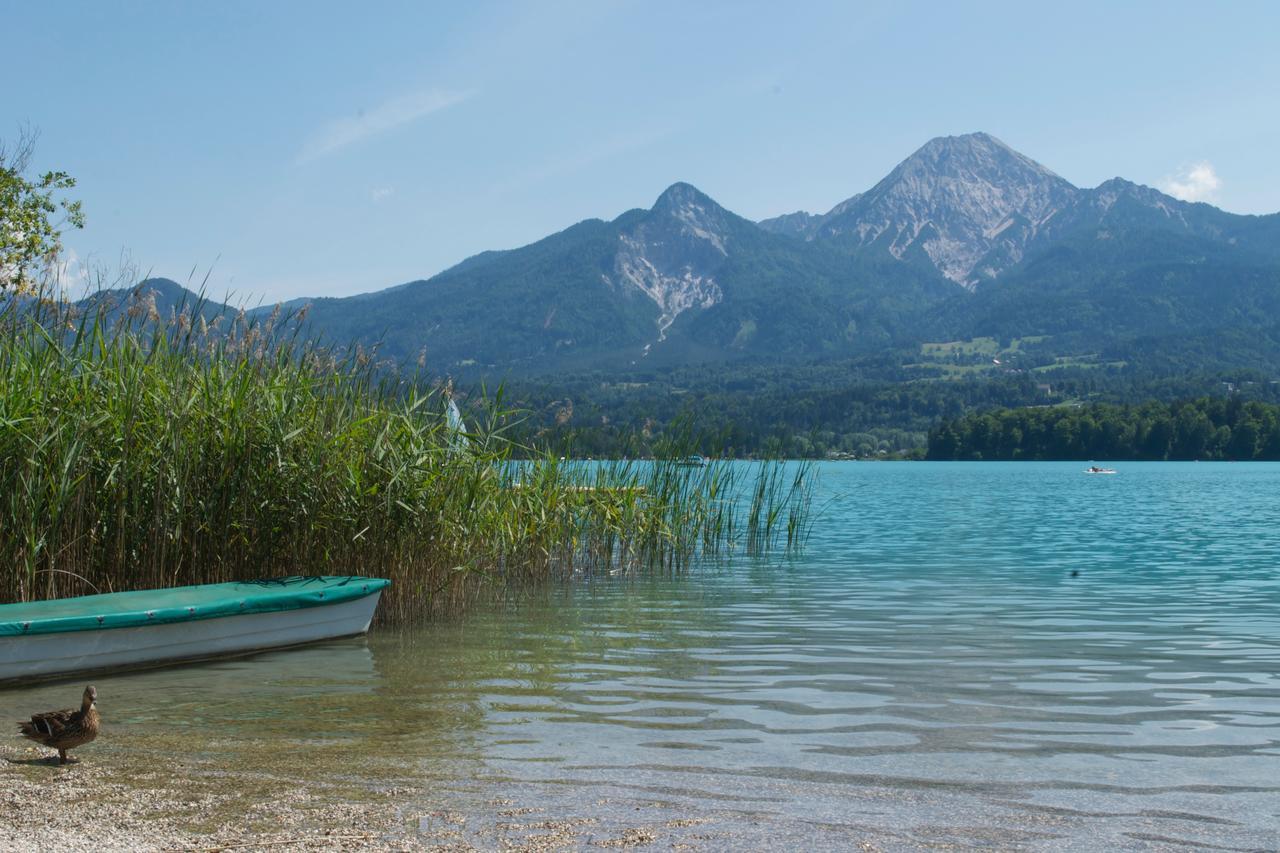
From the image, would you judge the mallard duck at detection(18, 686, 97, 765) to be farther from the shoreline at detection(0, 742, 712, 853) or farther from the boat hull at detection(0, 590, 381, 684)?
the boat hull at detection(0, 590, 381, 684)

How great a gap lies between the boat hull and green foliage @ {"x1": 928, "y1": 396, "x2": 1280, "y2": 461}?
11972cm

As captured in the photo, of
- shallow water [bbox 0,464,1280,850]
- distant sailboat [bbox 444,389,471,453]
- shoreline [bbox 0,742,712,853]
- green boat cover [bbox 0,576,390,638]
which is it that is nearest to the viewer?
shoreline [bbox 0,742,712,853]

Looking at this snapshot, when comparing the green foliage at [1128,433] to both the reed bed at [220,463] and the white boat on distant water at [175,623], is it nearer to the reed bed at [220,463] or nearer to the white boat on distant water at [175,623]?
the reed bed at [220,463]

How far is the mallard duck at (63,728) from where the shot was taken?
6.51m

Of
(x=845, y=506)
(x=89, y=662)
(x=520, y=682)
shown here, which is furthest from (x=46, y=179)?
(x=845, y=506)

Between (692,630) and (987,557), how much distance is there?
11318 millimetres

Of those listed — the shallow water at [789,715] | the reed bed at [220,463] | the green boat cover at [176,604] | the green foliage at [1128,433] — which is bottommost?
the shallow water at [789,715]

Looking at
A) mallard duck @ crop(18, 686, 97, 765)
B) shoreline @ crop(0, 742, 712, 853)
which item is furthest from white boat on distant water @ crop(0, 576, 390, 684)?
shoreline @ crop(0, 742, 712, 853)

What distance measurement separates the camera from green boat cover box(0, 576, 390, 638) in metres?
8.55

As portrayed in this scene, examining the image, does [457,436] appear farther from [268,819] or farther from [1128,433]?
[1128,433]

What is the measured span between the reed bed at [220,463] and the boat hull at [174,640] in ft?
2.29

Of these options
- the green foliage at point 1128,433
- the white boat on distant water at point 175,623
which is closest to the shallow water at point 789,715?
the white boat on distant water at point 175,623

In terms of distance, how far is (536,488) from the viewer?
1487cm

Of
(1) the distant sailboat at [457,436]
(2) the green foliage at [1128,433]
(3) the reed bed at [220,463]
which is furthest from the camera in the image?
(2) the green foliage at [1128,433]
